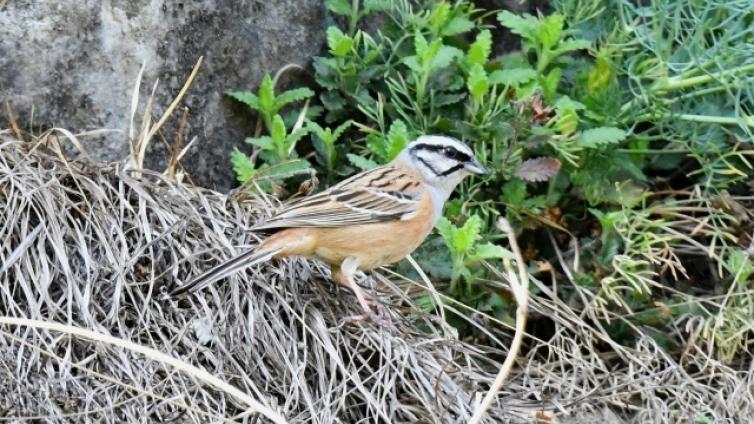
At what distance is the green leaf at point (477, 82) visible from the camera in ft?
17.4

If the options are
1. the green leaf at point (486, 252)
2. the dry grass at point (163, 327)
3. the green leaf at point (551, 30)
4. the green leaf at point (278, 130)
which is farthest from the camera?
the green leaf at point (551, 30)

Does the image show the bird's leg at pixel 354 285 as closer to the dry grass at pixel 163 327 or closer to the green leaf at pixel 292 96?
the dry grass at pixel 163 327

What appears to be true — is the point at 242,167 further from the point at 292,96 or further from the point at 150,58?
the point at 150,58

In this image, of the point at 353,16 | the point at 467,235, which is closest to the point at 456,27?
the point at 353,16

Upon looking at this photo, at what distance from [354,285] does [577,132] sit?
140 centimetres

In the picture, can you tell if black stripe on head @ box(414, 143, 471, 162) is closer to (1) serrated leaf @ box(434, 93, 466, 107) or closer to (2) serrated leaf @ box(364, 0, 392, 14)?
(1) serrated leaf @ box(434, 93, 466, 107)

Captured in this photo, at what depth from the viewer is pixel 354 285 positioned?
4.66 metres

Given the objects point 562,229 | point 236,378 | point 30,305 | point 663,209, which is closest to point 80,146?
point 30,305

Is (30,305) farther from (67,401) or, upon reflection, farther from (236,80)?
(236,80)

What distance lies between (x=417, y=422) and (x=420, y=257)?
109cm

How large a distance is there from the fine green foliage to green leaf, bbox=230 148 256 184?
13mm

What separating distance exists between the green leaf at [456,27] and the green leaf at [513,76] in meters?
0.29

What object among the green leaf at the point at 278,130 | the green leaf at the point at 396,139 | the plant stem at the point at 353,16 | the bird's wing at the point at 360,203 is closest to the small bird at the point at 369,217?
the bird's wing at the point at 360,203

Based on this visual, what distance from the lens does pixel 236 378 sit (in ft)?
13.9
